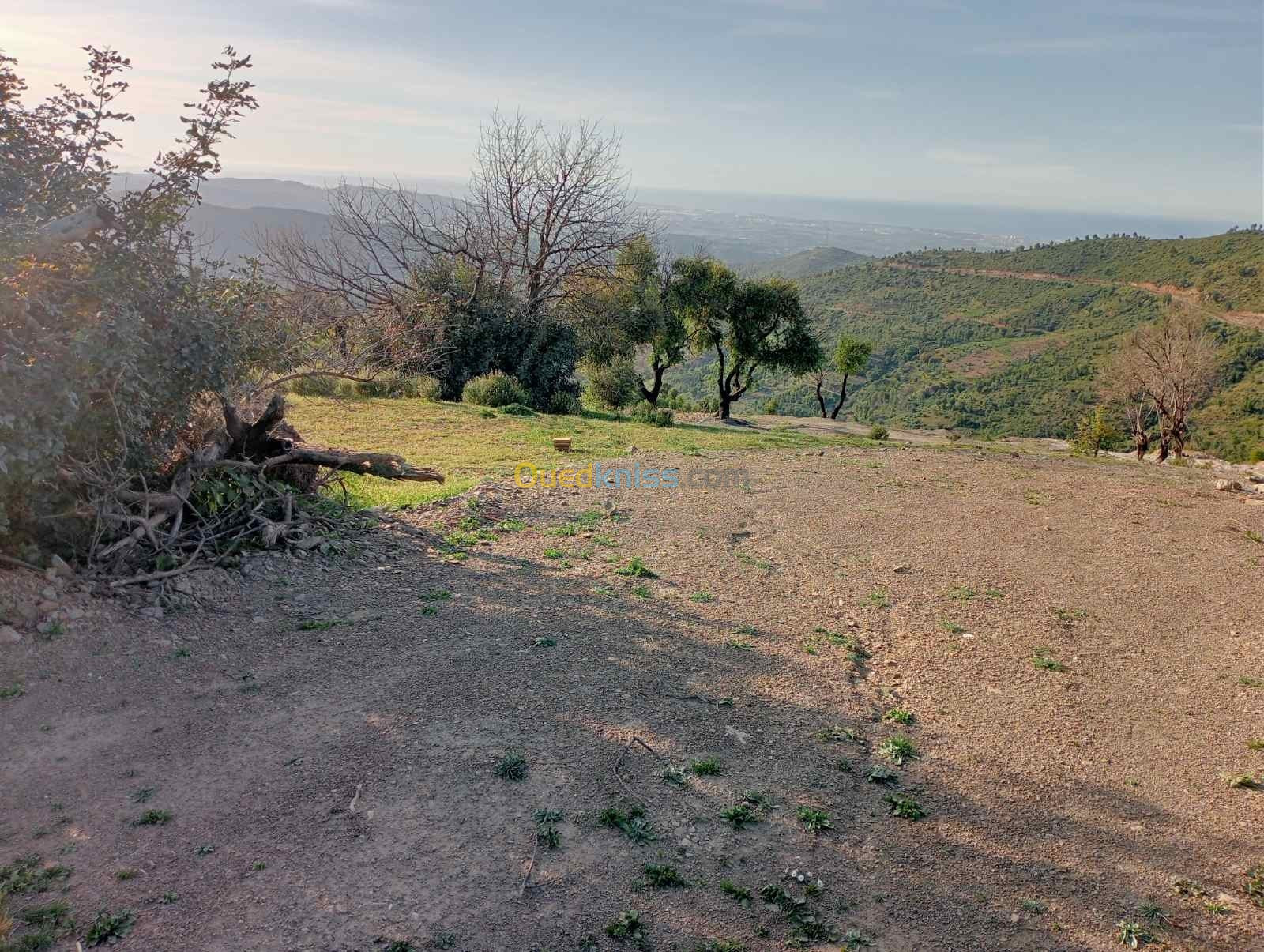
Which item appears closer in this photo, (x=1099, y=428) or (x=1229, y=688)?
(x=1229, y=688)

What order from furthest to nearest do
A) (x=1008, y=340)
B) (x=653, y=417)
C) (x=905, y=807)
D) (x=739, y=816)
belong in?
1. (x=1008, y=340)
2. (x=653, y=417)
3. (x=905, y=807)
4. (x=739, y=816)

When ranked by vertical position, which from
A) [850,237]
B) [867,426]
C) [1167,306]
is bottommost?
[867,426]

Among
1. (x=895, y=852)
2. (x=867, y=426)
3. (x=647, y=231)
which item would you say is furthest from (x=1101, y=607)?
(x=647, y=231)

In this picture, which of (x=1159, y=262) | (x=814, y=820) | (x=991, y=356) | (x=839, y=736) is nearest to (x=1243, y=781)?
(x=839, y=736)

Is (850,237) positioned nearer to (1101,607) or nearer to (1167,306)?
(1167,306)

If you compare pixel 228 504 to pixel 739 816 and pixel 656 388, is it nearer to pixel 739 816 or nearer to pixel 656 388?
pixel 739 816

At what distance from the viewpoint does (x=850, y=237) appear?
191 meters

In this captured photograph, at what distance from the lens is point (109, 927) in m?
2.53

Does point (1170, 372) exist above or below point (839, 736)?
above

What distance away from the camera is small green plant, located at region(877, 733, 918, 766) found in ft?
12.9

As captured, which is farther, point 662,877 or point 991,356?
point 991,356

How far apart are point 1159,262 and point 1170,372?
33.8m

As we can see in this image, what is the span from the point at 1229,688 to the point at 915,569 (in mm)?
2446

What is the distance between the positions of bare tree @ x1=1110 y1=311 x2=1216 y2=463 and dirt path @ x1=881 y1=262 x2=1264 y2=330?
608 inches
